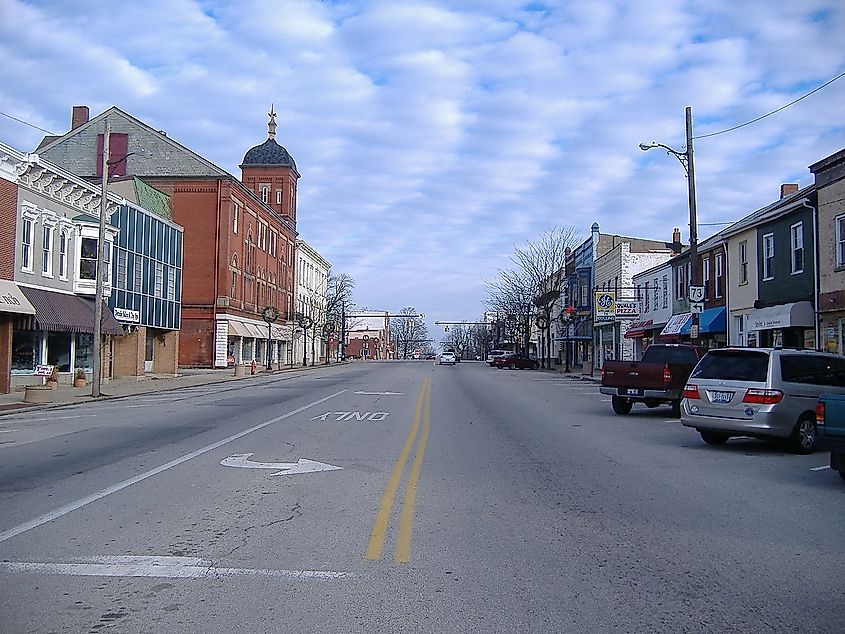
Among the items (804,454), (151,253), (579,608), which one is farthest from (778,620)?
(151,253)

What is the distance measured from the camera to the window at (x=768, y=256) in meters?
30.8

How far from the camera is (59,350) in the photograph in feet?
117

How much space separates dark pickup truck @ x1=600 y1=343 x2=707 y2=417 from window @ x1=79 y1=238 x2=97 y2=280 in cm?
2417

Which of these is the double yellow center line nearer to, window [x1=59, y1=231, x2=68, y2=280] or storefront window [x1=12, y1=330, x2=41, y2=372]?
storefront window [x1=12, y1=330, x2=41, y2=372]

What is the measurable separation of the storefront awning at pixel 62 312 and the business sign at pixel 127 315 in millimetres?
3029

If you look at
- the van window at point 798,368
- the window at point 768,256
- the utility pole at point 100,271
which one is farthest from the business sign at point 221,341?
the van window at point 798,368

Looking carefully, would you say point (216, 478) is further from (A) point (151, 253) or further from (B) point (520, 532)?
(A) point (151, 253)

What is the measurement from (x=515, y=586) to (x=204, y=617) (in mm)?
2312

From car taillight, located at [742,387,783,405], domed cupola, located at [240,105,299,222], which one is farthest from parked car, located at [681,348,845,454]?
domed cupola, located at [240,105,299,222]

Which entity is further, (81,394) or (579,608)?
(81,394)

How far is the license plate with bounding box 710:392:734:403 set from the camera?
14.5 metres

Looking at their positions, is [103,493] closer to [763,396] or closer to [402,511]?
[402,511]

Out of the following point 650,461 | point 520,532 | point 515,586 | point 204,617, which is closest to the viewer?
point 204,617

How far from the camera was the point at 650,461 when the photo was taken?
43.9ft
